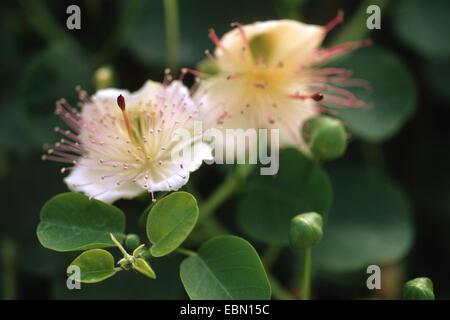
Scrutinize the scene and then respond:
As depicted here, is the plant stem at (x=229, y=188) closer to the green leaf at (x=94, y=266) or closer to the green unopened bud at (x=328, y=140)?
the green unopened bud at (x=328, y=140)

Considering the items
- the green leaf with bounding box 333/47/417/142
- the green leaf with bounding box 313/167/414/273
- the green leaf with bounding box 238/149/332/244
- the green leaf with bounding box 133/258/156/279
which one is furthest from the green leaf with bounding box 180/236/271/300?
the green leaf with bounding box 333/47/417/142

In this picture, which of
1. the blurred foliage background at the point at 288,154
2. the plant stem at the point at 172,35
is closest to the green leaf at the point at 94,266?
the blurred foliage background at the point at 288,154

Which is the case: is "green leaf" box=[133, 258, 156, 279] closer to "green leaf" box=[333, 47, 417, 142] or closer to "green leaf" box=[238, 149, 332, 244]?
"green leaf" box=[238, 149, 332, 244]

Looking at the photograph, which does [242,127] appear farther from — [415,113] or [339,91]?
[415,113]

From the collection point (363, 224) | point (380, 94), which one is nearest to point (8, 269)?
point (363, 224)

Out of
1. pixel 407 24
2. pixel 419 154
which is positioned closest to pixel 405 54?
pixel 407 24

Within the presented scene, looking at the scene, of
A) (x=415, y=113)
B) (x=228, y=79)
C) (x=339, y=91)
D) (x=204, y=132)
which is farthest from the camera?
(x=415, y=113)
